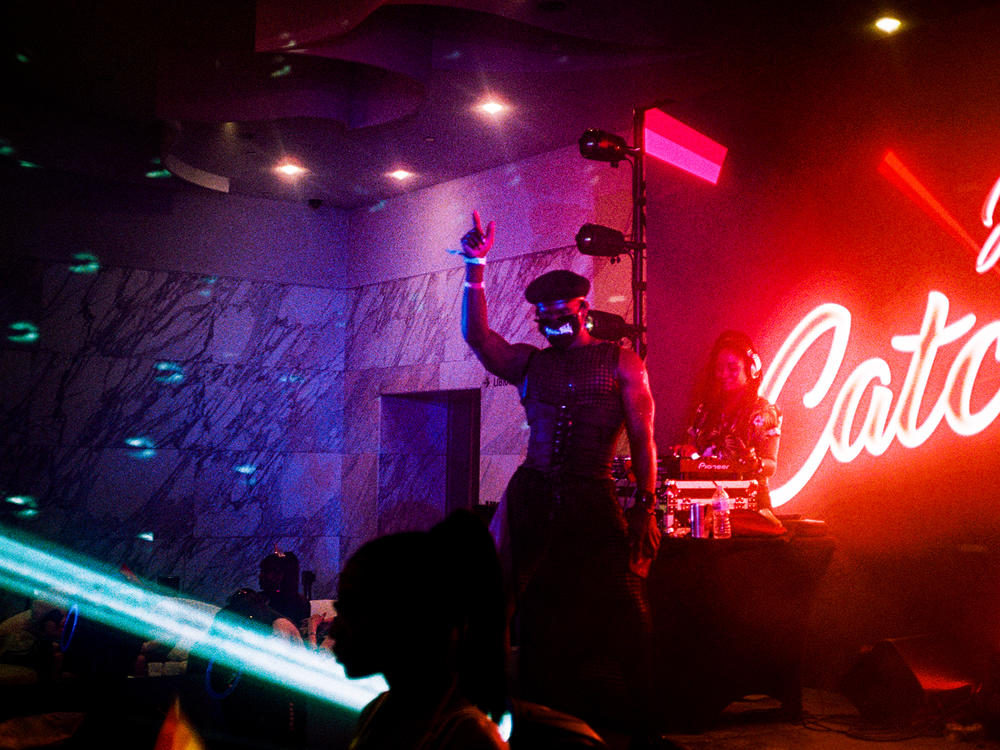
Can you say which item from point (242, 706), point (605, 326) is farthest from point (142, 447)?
point (242, 706)

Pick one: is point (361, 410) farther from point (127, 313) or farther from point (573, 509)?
point (573, 509)

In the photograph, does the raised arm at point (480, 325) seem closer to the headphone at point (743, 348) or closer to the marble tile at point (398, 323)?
the headphone at point (743, 348)

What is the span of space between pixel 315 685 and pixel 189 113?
4.96 metres

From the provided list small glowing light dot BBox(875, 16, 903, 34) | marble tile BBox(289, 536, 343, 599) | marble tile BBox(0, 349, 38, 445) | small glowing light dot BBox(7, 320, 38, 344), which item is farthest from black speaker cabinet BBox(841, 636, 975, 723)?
small glowing light dot BBox(7, 320, 38, 344)

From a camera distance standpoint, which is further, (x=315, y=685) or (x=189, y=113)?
(x=189, y=113)

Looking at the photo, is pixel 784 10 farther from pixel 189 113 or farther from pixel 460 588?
pixel 460 588

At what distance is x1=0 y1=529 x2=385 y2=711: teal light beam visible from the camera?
400cm

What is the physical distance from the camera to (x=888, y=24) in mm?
5434

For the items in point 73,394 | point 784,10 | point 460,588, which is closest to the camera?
point 460,588

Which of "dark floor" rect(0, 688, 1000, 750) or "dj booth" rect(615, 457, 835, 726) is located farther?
"dj booth" rect(615, 457, 835, 726)

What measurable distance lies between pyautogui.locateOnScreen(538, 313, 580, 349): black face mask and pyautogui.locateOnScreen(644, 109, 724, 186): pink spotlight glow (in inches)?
115

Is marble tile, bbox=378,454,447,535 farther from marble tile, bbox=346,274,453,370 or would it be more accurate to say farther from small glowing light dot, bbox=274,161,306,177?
small glowing light dot, bbox=274,161,306,177

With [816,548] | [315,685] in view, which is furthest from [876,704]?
[315,685]

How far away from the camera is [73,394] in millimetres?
8562
